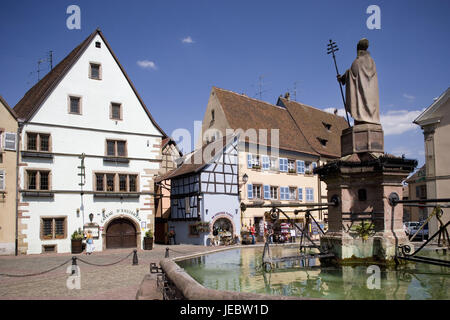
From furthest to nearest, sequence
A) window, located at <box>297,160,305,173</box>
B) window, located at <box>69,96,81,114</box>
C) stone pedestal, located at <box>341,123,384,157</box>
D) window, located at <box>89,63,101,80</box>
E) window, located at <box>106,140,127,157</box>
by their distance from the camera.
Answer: window, located at <box>297,160,305,173</box>, window, located at <box>106,140,127,157</box>, window, located at <box>89,63,101,80</box>, window, located at <box>69,96,81,114</box>, stone pedestal, located at <box>341,123,384,157</box>

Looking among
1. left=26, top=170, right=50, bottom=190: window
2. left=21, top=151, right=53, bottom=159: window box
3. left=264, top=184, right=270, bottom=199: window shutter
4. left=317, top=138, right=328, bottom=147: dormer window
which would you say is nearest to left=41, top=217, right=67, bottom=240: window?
left=26, top=170, right=50, bottom=190: window

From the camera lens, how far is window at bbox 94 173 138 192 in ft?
81.4

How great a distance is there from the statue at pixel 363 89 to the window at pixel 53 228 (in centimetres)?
1878

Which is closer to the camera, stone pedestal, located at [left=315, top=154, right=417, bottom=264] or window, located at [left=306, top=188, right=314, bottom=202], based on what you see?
stone pedestal, located at [left=315, top=154, right=417, bottom=264]

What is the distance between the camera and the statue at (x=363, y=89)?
9.62 m

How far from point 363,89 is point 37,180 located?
19.3 meters

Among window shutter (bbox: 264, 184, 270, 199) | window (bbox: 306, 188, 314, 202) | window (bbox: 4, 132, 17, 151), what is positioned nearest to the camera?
window (bbox: 4, 132, 17, 151)

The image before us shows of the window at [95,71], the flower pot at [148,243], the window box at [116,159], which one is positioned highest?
the window at [95,71]

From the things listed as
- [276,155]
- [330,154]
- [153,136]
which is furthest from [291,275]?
[330,154]

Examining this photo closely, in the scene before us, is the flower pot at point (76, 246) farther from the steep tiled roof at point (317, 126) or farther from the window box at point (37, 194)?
the steep tiled roof at point (317, 126)

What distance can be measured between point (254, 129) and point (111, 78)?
38.2 feet

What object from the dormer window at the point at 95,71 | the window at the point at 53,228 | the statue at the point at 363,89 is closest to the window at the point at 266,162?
the dormer window at the point at 95,71

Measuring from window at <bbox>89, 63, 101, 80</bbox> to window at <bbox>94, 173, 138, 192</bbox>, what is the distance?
606 centimetres

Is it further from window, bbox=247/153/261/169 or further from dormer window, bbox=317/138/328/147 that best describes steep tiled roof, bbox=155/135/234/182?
dormer window, bbox=317/138/328/147
